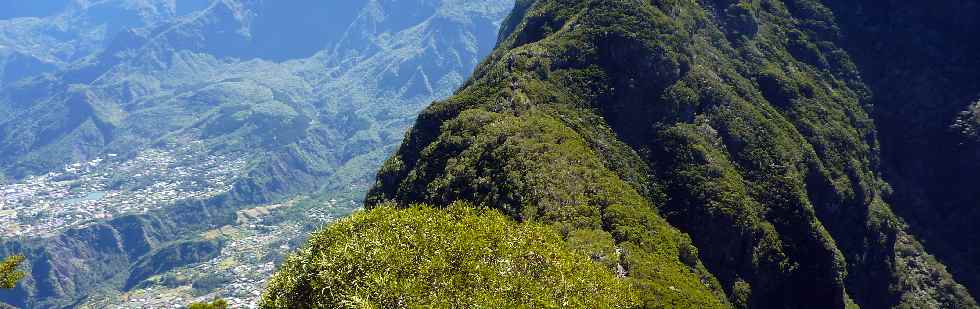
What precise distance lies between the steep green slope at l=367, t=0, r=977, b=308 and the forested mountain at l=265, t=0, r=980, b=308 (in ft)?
1.26

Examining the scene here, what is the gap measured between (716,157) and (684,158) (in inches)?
242

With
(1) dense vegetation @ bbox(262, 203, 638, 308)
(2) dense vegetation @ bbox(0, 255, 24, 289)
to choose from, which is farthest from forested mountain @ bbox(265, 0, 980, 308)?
(2) dense vegetation @ bbox(0, 255, 24, 289)

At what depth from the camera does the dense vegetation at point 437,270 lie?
48.6 meters

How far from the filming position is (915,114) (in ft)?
498

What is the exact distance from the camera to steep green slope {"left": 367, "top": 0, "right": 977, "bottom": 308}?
85.8m

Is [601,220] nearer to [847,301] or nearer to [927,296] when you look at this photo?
[847,301]

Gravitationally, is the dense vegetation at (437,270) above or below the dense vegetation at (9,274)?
below

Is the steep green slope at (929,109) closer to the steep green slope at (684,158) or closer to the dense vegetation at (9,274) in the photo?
the steep green slope at (684,158)

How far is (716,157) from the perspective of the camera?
4198 inches

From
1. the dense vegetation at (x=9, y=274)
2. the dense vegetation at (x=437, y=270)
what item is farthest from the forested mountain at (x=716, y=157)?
the dense vegetation at (x=9, y=274)

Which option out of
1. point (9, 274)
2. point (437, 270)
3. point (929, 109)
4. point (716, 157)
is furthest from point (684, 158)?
point (9, 274)

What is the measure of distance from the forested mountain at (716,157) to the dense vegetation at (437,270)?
373 mm

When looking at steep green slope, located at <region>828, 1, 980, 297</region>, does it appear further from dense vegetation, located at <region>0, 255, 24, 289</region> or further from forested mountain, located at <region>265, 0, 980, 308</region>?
dense vegetation, located at <region>0, 255, 24, 289</region>

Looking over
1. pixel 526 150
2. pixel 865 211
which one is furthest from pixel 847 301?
pixel 526 150
